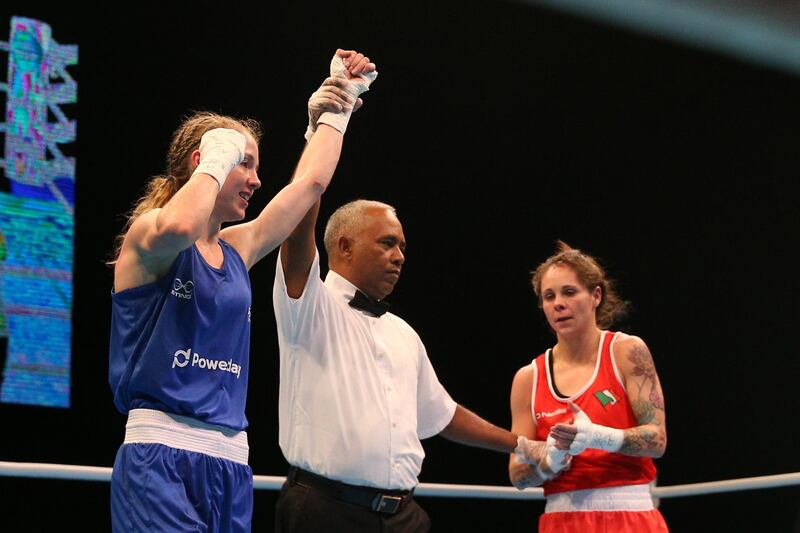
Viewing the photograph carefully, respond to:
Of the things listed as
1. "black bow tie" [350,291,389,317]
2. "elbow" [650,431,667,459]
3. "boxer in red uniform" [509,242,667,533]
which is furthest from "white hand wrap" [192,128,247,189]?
"elbow" [650,431,667,459]

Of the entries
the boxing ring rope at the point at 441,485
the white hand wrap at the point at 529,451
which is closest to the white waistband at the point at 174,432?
the boxing ring rope at the point at 441,485

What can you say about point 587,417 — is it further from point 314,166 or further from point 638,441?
point 314,166

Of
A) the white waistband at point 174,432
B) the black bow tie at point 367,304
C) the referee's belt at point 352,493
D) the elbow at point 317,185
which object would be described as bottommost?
the referee's belt at point 352,493

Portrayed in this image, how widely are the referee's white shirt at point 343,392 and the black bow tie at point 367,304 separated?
0.02 metres

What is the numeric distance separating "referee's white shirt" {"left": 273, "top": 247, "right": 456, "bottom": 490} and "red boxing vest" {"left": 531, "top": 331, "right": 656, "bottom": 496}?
1.57ft

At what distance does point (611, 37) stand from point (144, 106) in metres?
2.44

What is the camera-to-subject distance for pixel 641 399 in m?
2.73

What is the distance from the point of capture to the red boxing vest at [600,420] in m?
2.72

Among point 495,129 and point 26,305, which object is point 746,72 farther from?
point 26,305

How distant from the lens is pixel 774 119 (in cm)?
532

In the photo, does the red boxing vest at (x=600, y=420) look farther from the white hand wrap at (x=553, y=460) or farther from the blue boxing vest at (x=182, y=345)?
the blue boxing vest at (x=182, y=345)

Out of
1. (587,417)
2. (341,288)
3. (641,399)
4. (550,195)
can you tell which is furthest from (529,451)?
(550,195)

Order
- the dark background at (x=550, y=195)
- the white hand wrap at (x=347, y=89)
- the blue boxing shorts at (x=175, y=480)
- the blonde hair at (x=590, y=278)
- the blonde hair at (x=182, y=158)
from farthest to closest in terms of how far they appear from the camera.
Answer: the dark background at (x=550, y=195), the blonde hair at (x=590, y=278), the white hand wrap at (x=347, y=89), the blonde hair at (x=182, y=158), the blue boxing shorts at (x=175, y=480)

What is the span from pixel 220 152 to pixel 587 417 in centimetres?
133
